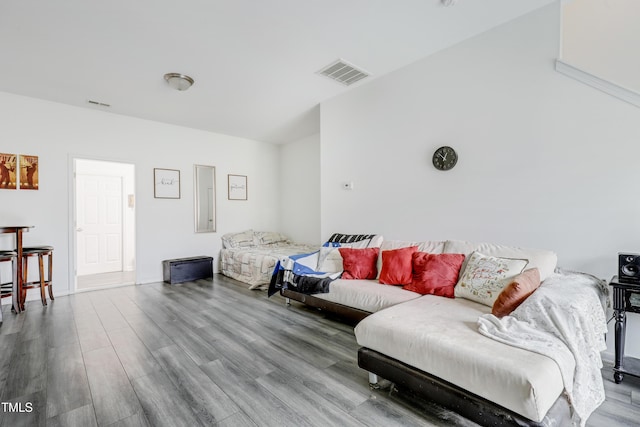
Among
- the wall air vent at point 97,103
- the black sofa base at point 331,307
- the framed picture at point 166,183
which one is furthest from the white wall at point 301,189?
the wall air vent at point 97,103

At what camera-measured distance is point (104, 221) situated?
589 cm

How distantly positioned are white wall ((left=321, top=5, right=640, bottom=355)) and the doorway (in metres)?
4.82

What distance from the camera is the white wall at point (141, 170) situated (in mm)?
3986

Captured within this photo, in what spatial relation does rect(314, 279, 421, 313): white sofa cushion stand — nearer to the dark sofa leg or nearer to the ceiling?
the dark sofa leg

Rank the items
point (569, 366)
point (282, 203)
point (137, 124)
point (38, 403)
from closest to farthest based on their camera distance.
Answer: point (569, 366)
point (38, 403)
point (137, 124)
point (282, 203)

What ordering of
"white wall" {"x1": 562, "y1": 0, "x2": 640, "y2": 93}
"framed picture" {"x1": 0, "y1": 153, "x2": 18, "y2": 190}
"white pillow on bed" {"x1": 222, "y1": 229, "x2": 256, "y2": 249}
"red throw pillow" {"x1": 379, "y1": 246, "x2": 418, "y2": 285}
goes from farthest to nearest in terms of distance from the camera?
"white pillow on bed" {"x1": 222, "y1": 229, "x2": 256, "y2": 249}
"framed picture" {"x1": 0, "y1": 153, "x2": 18, "y2": 190}
"red throw pillow" {"x1": 379, "y1": 246, "x2": 418, "y2": 285}
"white wall" {"x1": 562, "y1": 0, "x2": 640, "y2": 93}

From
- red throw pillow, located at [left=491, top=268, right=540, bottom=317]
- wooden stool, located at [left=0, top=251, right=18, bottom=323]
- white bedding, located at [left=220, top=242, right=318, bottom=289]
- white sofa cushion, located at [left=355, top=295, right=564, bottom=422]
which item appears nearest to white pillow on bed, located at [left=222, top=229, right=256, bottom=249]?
white bedding, located at [left=220, top=242, right=318, bottom=289]

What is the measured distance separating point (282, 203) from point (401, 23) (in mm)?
4785

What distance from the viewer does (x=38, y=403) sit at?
1786 mm

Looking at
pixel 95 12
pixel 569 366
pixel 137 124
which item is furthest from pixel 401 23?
pixel 137 124

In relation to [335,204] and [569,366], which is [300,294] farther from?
[569,366]

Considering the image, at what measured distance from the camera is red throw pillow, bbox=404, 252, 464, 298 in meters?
2.56

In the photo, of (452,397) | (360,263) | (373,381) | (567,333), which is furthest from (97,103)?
(567,333)

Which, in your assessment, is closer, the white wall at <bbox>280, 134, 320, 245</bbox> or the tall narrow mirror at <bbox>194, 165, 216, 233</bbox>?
the tall narrow mirror at <bbox>194, 165, 216, 233</bbox>
